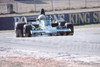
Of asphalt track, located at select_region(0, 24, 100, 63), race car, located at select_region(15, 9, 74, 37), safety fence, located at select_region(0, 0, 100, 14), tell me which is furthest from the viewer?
safety fence, located at select_region(0, 0, 100, 14)

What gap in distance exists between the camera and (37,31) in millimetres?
15602

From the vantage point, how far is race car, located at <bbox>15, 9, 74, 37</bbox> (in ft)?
51.8

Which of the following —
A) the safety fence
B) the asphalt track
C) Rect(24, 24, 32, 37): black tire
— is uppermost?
the safety fence

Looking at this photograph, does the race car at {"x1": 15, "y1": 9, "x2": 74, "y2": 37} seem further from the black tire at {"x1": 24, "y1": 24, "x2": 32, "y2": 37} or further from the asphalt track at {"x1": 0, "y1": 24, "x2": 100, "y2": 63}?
the asphalt track at {"x1": 0, "y1": 24, "x2": 100, "y2": 63}

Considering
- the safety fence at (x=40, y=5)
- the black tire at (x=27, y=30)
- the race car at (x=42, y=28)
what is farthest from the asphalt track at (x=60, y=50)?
the safety fence at (x=40, y=5)

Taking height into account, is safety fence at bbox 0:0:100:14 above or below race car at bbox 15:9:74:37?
above

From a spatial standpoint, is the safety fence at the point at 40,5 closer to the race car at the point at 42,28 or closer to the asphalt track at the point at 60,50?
the race car at the point at 42,28

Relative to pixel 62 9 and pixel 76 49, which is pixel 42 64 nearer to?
pixel 76 49

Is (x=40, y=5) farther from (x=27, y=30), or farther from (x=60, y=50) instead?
(x=60, y=50)

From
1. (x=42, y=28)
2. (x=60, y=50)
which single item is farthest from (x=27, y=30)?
(x=60, y=50)

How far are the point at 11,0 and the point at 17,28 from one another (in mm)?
29532

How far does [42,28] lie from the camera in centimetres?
1678

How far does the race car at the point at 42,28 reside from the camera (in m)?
15.8

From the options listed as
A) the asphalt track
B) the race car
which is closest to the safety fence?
the race car
